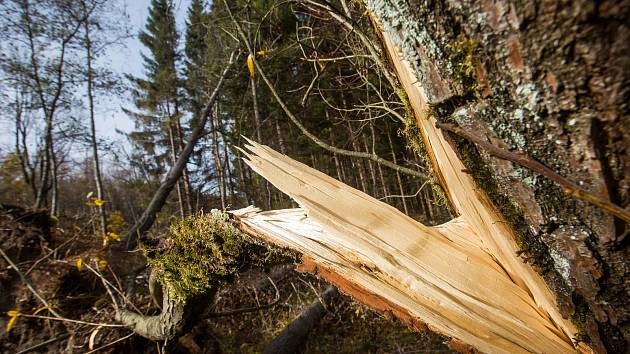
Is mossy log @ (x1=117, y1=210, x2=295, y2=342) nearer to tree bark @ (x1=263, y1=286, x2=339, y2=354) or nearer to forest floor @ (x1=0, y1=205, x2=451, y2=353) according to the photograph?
forest floor @ (x1=0, y1=205, x2=451, y2=353)

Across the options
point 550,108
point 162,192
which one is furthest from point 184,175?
point 550,108

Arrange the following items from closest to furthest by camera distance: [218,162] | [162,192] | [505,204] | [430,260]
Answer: [505,204]
[430,260]
[162,192]
[218,162]

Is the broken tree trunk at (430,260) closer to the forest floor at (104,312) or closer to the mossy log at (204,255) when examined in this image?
the mossy log at (204,255)

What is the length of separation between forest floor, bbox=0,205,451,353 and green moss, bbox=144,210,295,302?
100 centimetres

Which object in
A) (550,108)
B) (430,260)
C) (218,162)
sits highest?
(218,162)

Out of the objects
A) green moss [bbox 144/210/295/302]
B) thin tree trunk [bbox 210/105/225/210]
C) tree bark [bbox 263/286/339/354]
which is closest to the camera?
green moss [bbox 144/210/295/302]

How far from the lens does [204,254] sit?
1.52 metres

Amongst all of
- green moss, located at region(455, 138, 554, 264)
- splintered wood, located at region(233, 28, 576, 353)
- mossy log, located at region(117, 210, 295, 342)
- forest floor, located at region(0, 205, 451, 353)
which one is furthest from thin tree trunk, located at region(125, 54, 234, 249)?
green moss, located at region(455, 138, 554, 264)

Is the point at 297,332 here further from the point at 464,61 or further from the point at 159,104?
the point at 159,104

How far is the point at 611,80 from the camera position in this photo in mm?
465

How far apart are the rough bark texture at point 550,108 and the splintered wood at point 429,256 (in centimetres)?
13

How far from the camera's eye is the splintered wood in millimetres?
945

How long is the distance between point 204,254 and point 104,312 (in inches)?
135

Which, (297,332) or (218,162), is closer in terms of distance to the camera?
(297,332)
